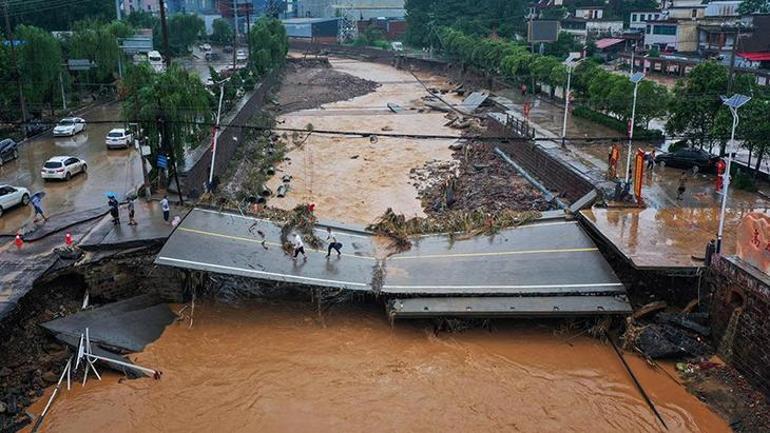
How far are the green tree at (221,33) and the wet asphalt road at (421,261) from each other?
10250 centimetres

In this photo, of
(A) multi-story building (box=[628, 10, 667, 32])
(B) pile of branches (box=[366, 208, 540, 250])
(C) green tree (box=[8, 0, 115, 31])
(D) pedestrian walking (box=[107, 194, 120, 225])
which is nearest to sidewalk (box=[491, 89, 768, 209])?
(B) pile of branches (box=[366, 208, 540, 250])

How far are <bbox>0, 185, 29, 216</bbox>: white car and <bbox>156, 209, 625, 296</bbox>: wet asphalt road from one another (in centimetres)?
910

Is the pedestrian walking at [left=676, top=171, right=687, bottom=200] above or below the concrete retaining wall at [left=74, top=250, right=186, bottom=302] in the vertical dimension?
above

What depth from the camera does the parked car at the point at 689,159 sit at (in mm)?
30141

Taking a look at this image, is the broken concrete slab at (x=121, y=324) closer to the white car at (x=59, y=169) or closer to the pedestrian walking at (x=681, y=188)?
the white car at (x=59, y=169)

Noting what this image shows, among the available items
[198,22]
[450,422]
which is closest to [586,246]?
[450,422]

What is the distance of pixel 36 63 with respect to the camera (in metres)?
44.2

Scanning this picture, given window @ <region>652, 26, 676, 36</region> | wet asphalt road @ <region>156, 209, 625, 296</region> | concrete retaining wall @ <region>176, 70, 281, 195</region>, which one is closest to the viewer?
wet asphalt road @ <region>156, 209, 625, 296</region>

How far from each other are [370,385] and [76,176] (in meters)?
22.7

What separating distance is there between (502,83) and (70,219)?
52.0 m

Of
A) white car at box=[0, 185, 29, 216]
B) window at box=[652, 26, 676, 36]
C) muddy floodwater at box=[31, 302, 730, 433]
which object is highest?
window at box=[652, 26, 676, 36]

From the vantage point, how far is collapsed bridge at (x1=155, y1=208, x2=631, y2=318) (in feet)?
61.3

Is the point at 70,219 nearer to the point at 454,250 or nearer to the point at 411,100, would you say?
the point at 454,250

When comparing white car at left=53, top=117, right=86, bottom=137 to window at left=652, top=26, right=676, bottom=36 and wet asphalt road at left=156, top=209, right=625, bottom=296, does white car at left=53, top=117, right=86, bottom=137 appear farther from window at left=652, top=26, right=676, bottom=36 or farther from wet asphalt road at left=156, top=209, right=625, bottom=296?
window at left=652, top=26, right=676, bottom=36
